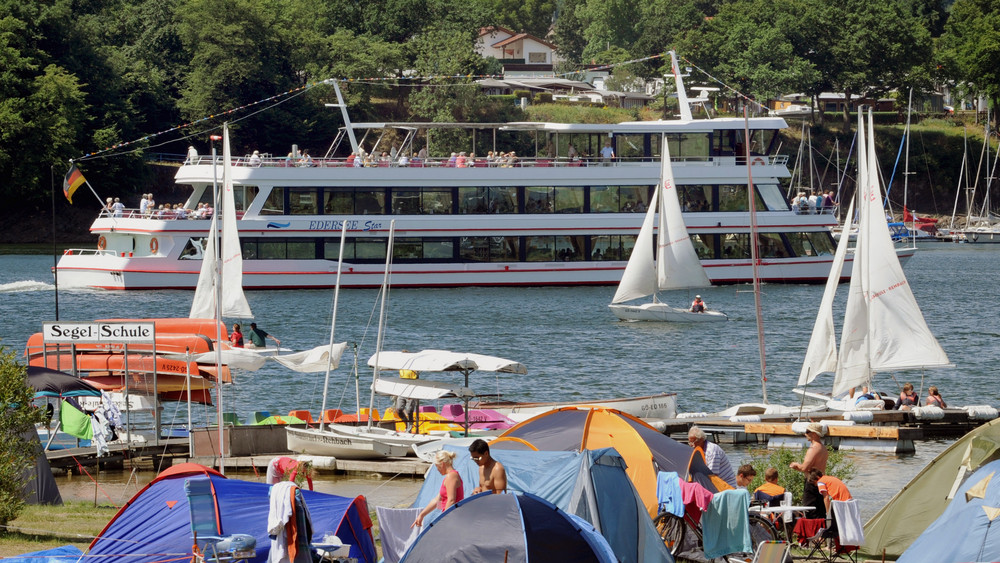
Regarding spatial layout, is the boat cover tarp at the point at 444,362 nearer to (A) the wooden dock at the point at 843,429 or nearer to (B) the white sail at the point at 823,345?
(A) the wooden dock at the point at 843,429

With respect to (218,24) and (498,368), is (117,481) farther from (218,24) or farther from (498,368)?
(218,24)

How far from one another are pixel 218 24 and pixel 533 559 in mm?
72587

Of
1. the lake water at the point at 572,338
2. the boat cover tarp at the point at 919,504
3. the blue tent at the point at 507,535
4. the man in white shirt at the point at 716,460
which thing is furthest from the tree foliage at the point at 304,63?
the blue tent at the point at 507,535

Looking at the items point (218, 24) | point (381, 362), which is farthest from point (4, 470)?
point (218, 24)

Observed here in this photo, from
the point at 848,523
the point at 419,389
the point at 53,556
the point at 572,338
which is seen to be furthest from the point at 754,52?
the point at 53,556

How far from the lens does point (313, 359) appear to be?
71.9 feet

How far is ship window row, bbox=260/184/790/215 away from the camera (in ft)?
154

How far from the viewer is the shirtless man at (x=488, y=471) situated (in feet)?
34.5

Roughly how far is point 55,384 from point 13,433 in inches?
198

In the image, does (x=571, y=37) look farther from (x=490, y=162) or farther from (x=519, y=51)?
(x=490, y=162)

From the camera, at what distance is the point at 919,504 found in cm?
1320

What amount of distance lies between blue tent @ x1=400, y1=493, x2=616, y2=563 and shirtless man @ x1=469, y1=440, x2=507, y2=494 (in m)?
0.33

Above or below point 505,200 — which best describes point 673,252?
below

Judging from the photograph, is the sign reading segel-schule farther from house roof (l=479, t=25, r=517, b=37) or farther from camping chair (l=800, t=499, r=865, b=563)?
house roof (l=479, t=25, r=517, b=37)
